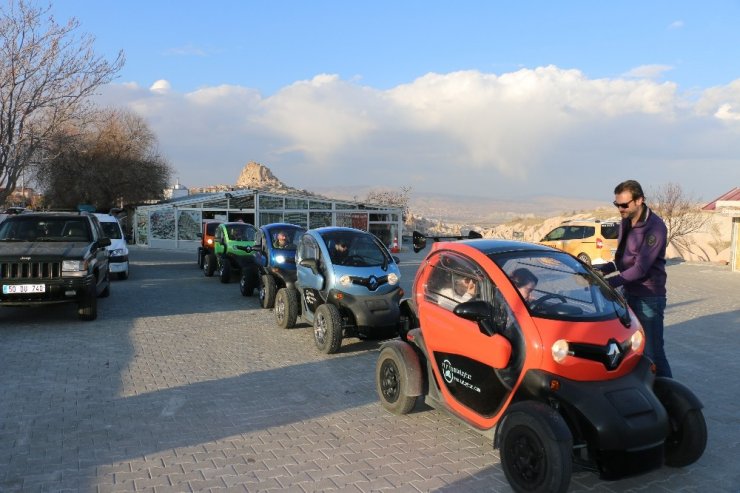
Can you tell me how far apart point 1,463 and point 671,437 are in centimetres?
512

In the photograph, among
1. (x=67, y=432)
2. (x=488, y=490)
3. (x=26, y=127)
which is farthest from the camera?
(x=26, y=127)

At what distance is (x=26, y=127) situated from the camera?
17.1 metres

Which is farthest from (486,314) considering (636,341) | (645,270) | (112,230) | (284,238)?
(112,230)

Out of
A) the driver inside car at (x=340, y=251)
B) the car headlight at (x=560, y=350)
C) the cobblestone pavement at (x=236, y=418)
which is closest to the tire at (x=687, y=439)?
the cobblestone pavement at (x=236, y=418)

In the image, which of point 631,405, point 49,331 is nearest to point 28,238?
point 49,331

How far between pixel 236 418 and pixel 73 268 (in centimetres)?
554

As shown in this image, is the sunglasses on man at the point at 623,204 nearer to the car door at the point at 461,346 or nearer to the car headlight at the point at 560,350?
the car door at the point at 461,346

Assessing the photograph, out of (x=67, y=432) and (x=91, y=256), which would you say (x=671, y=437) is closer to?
(x=67, y=432)

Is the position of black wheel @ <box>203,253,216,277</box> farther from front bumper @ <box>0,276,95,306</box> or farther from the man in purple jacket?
the man in purple jacket

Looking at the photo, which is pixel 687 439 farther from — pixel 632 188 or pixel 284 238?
pixel 284 238

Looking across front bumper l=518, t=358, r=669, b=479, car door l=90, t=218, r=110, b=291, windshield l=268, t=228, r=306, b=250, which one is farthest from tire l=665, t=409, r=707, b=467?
car door l=90, t=218, r=110, b=291

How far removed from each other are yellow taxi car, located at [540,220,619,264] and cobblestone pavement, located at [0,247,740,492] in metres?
9.48

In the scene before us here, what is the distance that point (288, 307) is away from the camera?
9.47 m

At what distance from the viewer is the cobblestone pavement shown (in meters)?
4.19
